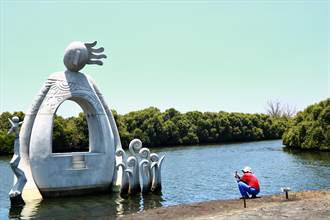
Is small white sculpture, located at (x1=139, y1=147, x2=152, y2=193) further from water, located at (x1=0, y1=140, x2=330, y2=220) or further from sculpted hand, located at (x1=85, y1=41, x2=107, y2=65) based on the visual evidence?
sculpted hand, located at (x1=85, y1=41, x2=107, y2=65)

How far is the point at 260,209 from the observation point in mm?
9508

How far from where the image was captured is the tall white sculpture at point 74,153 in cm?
1389

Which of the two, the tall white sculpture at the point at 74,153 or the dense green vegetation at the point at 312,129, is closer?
the tall white sculpture at the point at 74,153

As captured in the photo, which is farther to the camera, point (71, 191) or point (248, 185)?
point (71, 191)

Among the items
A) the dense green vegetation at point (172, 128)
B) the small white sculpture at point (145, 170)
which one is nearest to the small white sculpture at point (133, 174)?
the small white sculpture at point (145, 170)

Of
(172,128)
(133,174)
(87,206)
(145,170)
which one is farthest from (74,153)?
(172,128)

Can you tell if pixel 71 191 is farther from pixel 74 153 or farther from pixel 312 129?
pixel 312 129

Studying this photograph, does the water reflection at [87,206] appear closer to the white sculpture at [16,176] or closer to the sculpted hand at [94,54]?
the white sculpture at [16,176]

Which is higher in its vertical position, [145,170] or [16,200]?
[145,170]

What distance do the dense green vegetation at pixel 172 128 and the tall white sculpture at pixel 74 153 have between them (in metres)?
32.0

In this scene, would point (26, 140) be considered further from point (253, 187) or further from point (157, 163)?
point (253, 187)

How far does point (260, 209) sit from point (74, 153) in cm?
723

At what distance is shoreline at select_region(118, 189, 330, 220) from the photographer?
8.86 metres

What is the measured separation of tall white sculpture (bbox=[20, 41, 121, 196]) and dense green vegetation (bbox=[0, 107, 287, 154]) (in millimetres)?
31964
